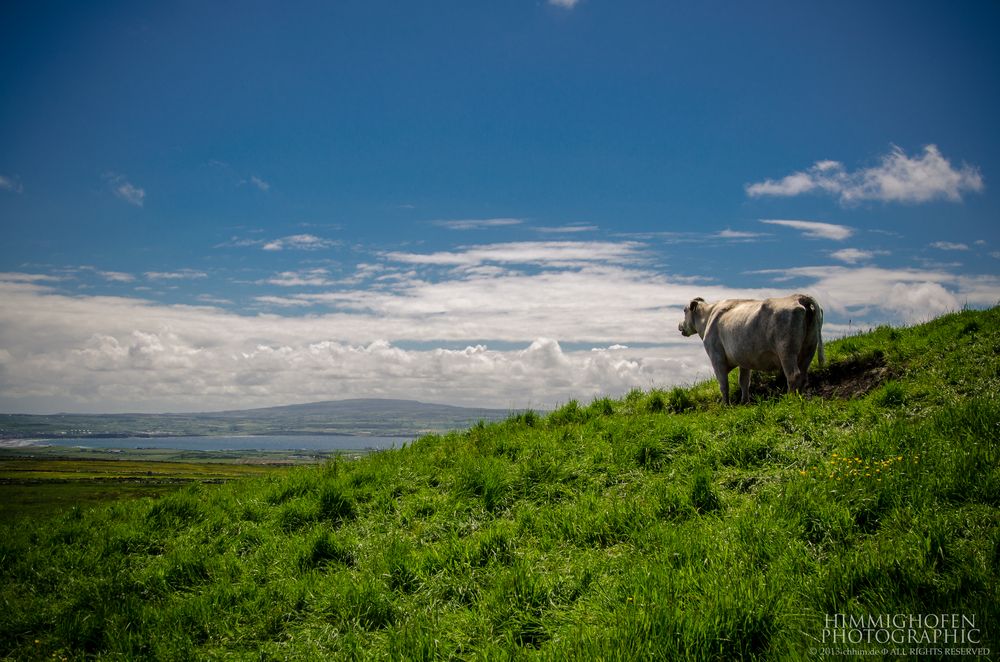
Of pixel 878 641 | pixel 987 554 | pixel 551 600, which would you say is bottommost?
pixel 551 600

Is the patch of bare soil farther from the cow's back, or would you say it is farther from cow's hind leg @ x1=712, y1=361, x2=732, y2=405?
the cow's back

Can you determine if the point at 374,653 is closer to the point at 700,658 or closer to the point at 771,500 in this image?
the point at 700,658

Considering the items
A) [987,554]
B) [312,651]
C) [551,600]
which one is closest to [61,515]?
[312,651]

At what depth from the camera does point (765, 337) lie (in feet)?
42.0

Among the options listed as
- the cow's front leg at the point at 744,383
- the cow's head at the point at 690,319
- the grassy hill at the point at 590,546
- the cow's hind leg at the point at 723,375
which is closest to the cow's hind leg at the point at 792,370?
Result: the grassy hill at the point at 590,546

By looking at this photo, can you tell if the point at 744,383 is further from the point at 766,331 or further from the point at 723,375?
the point at 766,331

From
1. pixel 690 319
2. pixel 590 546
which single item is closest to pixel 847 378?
pixel 690 319

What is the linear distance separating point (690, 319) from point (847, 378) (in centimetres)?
512

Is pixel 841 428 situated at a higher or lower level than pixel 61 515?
higher

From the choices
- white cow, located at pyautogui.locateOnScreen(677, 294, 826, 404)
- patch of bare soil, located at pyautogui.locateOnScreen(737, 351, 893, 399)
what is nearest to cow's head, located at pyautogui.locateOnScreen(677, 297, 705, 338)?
white cow, located at pyautogui.locateOnScreen(677, 294, 826, 404)

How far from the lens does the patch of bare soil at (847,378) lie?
11.9 meters

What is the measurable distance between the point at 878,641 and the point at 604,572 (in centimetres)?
272

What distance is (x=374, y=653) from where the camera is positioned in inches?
217

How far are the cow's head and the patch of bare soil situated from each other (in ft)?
10.8
